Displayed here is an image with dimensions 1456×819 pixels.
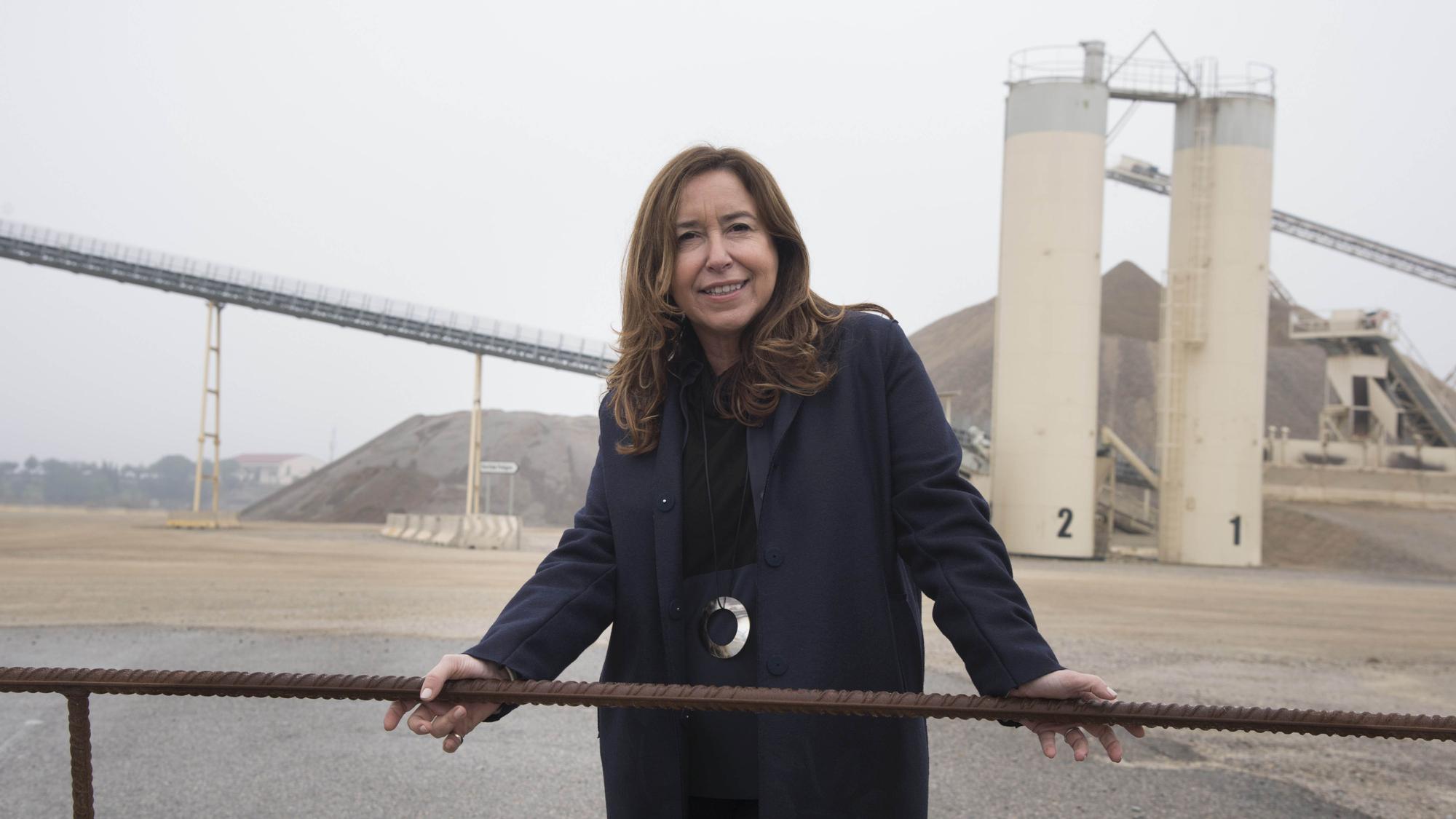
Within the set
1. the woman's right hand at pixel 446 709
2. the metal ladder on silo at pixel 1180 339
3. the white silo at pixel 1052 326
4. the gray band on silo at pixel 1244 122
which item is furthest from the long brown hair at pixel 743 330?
the gray band on silo at pixel 1244 122

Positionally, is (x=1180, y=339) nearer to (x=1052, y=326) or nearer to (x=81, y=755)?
(x=1052, y=326)

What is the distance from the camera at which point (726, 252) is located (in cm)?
219

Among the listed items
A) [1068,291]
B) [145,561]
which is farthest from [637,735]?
[1068,291]

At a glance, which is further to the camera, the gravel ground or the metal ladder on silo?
the metal ladder on silo

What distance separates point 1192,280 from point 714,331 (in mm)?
32693

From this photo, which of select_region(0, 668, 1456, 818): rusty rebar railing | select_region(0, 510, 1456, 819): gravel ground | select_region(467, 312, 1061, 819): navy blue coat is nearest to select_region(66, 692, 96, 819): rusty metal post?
select_region(0, 668, 1456, 818): rusty rebar railing

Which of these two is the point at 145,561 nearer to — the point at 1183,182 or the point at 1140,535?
the point at 1183,182

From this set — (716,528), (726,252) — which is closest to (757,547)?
(716,528)

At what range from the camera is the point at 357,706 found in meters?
8.42

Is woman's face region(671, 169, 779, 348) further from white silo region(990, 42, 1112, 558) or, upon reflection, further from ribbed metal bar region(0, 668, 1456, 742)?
white silo region(990, 42, 1112, 558)

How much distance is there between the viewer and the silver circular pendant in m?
2.02

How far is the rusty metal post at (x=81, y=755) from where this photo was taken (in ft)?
5.77

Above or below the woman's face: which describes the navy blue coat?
below

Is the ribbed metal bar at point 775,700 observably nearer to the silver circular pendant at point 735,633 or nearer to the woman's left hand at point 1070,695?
the woman's left hand at point 1070,695
